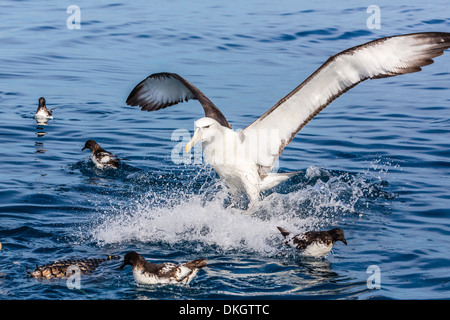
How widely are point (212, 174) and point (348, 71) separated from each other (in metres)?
4.36

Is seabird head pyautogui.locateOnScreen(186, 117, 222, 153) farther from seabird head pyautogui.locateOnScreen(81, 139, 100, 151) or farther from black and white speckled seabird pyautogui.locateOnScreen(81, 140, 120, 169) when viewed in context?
seabird head pyautogui.locateOnScreen(81, 139, 100, 151)

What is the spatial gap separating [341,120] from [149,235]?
9.37 m

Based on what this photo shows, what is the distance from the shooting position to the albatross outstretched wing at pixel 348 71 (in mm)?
9523

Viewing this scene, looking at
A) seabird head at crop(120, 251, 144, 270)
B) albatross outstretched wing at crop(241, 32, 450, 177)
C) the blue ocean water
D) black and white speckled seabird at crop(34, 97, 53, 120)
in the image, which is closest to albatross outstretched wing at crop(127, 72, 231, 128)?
the blue ocean water

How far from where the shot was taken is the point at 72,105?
18562 mm

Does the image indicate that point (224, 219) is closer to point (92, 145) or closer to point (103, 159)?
point (103, 159)

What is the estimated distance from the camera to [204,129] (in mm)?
10188

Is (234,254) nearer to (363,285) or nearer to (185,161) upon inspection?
(363,285)

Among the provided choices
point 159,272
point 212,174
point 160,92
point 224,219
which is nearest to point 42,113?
point 160,92

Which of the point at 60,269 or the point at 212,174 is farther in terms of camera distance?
the point at 212,174

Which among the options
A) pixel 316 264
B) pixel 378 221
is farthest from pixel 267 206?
pixel 316 264

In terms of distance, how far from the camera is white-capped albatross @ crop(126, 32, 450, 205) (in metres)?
9.55

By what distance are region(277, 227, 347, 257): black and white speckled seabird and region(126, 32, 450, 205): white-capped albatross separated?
6.80 feet

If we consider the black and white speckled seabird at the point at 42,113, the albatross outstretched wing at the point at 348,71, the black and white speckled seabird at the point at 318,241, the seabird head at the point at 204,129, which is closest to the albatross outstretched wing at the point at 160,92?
the seabird head at the point at 204,129
